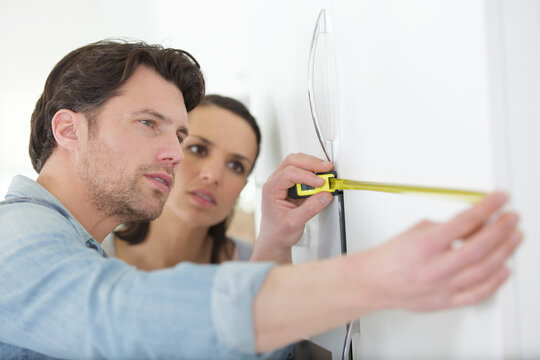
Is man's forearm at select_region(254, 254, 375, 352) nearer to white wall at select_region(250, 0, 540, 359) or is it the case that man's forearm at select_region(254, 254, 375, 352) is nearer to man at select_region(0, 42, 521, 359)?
man at select_region(0, 42, 521, 359)

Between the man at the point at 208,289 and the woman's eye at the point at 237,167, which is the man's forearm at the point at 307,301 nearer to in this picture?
the man at the point at 208,289

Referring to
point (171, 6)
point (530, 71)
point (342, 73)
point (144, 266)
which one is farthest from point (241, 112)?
point (171, 6)

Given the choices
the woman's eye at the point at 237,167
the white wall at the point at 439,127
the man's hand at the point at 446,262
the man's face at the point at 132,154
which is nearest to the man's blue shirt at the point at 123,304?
the man's hand at the point at 446,262

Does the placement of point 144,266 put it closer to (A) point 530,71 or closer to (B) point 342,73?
(B) point 342,73

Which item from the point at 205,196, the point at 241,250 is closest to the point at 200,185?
the point at 205,196

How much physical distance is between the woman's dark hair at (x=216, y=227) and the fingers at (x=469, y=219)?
1196mm

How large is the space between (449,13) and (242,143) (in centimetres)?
109

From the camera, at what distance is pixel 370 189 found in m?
0.77

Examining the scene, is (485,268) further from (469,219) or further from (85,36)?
(85,36)

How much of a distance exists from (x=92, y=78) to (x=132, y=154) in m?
0.25

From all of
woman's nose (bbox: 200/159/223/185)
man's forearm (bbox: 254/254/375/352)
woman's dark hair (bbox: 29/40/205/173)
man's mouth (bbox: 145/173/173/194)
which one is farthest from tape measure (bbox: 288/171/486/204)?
woman's nose (bbox: 200/159/223/185)

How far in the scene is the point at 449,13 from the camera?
574mm

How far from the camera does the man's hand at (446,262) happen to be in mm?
475

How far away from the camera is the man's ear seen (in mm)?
1080
